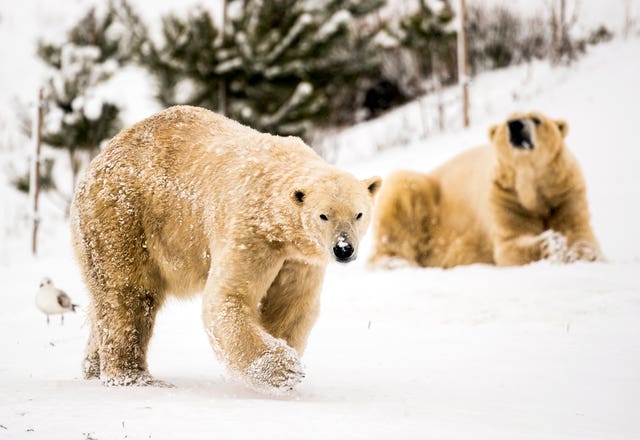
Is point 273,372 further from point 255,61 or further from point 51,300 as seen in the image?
point 255,61

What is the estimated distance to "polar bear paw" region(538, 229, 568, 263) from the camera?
22.4ft

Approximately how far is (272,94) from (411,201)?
864 centimetres

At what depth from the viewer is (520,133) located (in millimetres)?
7016

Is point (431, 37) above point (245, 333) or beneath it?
above

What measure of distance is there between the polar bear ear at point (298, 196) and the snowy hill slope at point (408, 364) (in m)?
0.84

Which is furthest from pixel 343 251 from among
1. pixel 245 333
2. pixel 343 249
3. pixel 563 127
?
pixel 563 127

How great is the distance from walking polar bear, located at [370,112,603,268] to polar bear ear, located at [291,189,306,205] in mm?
4240

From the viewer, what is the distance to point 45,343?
5.03 metres

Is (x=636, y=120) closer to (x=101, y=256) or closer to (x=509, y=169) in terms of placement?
(x=509, y=169)

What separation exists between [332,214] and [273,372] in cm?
71

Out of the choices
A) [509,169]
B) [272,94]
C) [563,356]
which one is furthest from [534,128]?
[272,94]

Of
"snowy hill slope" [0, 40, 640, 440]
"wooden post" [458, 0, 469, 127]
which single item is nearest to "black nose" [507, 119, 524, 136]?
"snowy hill slope" [0, 40, 640, 440]

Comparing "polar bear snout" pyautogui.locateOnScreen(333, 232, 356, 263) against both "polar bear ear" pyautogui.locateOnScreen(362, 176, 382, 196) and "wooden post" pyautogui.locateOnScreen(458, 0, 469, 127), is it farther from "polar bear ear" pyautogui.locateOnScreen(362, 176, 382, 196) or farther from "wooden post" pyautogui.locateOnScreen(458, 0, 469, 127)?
"wooden post" pyautogui.locateOnScreen(458, 0, 469, 127)

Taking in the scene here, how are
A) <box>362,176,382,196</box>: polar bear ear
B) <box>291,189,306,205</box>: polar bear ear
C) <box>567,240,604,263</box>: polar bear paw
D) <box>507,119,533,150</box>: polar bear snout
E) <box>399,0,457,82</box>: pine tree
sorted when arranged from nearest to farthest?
<box>291,189,306,205</box>: polar bear ear, <box>362,176,382,196</box>: polar bear ear, <box>567,240,604,263</box>: polar bear paw, <box>507,119,533,150</box>: polar bear snout, <box>399,0,457,82</box>: pine tree
